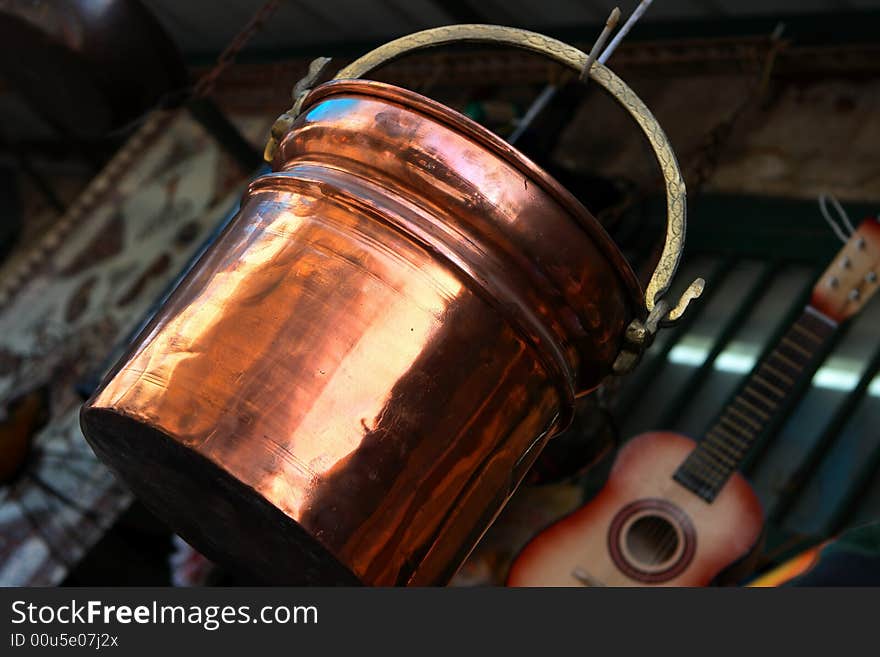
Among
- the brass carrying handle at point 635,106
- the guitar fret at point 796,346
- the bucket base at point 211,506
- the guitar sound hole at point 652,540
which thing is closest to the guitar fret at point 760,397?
the guitar fret at point 796,346

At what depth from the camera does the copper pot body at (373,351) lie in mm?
1074

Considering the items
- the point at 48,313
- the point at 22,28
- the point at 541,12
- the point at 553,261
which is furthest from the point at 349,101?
the point at 48,313

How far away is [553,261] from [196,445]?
39cm

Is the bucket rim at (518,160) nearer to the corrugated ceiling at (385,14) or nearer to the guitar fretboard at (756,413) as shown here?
the guitar fretboard at (756,413)

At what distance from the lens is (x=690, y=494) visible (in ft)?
6.80

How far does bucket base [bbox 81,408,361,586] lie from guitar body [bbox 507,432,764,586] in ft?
2.82

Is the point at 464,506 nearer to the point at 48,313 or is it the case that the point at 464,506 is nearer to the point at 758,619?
the point at 758,619

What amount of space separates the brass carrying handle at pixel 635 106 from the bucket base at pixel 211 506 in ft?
1.41

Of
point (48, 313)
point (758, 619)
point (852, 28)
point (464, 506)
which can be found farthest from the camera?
point (48, 313)

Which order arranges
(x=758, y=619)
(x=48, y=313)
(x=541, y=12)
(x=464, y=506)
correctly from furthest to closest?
1. (x=48, y=313)
2. (x=541, y=12)
3. (x=464, y=506)
4. (x=758, y=619)

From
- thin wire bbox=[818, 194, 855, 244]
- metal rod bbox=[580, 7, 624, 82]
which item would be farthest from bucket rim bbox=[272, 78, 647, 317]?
thin wire bbox=[818, 194, 855, 244]

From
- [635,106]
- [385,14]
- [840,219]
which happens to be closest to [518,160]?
[635,106]

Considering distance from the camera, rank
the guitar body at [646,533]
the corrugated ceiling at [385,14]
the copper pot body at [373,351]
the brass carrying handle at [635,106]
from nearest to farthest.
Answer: the copper pot body at [373,351], the brass carrying handle at [635,106], the guitar body at [646,533], the corrugated ceiling at [385,14]

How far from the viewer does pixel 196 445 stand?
107cm
